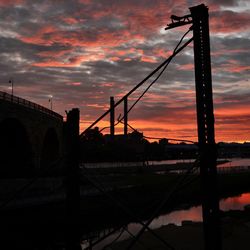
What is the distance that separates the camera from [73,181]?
7797 millimetres

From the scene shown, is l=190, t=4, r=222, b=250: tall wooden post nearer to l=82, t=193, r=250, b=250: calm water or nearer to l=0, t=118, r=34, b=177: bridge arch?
l=82, t=193, r=250, b=250: calm water

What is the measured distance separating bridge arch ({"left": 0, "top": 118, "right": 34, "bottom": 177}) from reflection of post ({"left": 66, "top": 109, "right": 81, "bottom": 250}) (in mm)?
37104

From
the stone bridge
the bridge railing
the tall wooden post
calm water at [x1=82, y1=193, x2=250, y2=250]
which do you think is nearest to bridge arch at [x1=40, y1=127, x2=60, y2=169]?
the bridge railing

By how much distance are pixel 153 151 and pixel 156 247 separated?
554ft

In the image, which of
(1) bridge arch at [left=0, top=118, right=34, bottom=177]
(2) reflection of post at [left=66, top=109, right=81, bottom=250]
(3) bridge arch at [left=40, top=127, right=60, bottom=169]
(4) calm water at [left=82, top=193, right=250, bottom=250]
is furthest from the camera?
(3) bridge arch at [left=40, top=127, right=60, bottom=169]

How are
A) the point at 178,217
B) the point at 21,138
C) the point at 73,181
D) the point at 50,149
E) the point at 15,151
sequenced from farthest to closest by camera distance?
1. the point at 50,149
2. the point at 15,151
3. the point at 21,138
4. the point at 178,217
5. the point at 73,181

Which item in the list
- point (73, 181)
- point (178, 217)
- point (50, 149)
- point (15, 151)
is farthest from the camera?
point (50, 149)

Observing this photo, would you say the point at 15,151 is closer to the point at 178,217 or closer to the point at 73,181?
the point at 178,217

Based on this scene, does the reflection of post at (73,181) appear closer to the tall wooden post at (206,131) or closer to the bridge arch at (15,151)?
the tall wooden post at (206,131)

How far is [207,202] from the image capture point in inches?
301

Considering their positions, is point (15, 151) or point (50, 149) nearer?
point (15, 151)

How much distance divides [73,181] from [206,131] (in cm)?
320

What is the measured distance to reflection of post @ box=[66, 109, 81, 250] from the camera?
7520 millimetres

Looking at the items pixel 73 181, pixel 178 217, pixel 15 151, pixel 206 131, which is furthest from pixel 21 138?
pixel 206 131
